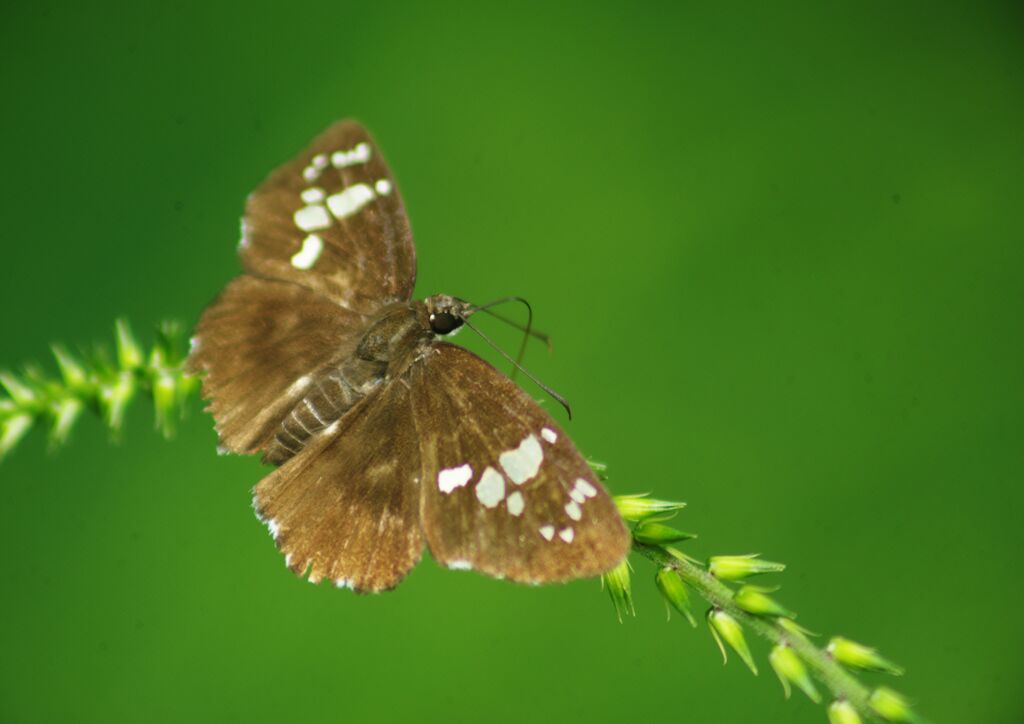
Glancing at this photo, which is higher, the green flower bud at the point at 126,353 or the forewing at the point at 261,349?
the green flower bud at the point at 126,353

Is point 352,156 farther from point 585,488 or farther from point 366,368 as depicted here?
point 585,488

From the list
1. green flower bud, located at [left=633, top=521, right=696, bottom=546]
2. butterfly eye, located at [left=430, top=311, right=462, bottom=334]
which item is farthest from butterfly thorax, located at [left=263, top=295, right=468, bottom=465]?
green flower bud, located at [left=633, top=521, right=696, bottom=546]

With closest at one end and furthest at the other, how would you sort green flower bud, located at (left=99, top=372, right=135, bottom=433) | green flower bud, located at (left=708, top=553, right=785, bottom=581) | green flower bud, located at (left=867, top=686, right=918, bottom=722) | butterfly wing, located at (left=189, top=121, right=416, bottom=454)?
green flower bud, located at (left=867, top=686, right=918, bottom=722) → green flower bud, located at (left=708, top=553, right=785, bottom=581) → green flower bud, located at (left=99, top=372, right=135, bottom=433) → butterfly wing, located at (left=189, top=121, right=416, bottom=454)

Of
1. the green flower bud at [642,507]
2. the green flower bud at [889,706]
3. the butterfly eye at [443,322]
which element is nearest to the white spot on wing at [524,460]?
the green flower bud at [642,507]

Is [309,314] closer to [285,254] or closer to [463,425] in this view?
[285,254]

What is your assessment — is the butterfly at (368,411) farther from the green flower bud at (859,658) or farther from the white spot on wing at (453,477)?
the green flower bud at (859,658)

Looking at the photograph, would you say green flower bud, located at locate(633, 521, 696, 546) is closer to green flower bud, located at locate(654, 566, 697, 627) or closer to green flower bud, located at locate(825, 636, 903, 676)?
green flower bud, located at locate(654, 566, 697, 627)

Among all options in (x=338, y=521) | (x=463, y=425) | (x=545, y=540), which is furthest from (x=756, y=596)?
(x=338, y=521)
